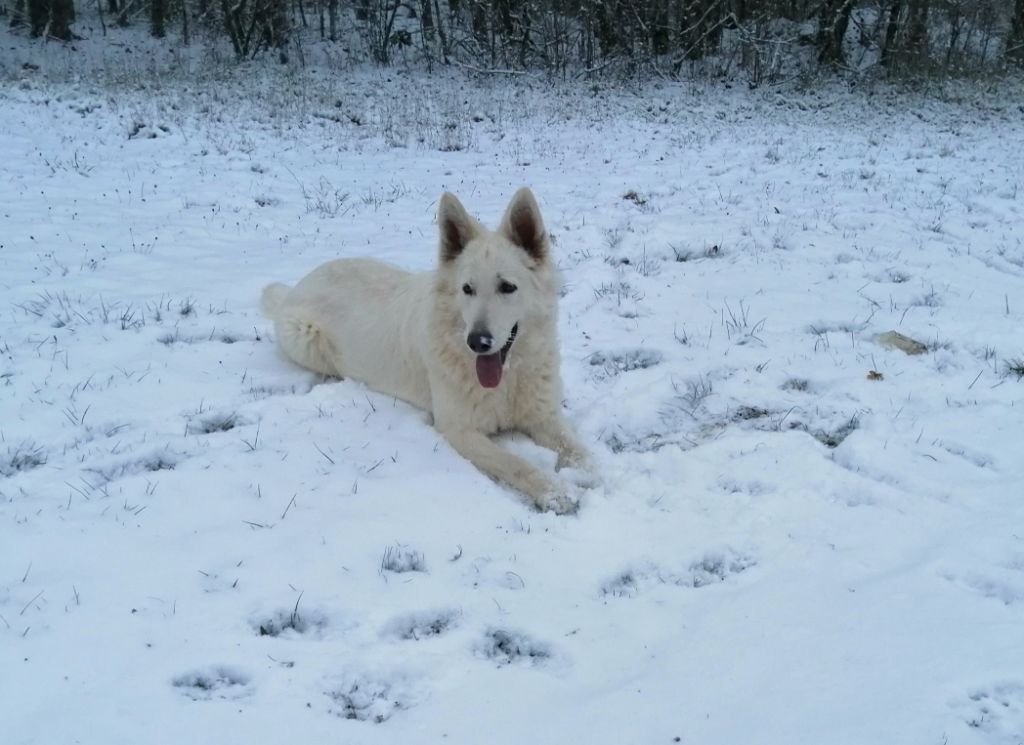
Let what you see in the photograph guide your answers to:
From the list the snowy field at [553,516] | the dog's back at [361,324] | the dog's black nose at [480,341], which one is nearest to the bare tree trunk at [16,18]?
the snowy field at [553,516]

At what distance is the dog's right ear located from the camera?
13.0ft

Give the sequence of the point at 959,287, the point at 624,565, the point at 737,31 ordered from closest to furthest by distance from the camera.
Result: the point at 624,565, the point at 959,287, the point at 737,31

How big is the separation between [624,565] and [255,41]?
25.3 m

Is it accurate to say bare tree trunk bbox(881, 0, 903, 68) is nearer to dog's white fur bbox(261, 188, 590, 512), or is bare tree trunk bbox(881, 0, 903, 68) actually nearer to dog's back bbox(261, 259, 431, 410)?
dog's back bbox(261, 259, 431, 410)

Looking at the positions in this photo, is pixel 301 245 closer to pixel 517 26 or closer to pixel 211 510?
pixel 211 510

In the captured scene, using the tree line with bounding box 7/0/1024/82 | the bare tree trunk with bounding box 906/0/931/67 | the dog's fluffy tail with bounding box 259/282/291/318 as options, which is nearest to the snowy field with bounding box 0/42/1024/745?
the dog's fluffy tail with bounding box 259/282/291/318

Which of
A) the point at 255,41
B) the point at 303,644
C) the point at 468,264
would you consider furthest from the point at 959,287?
the point at 255,41

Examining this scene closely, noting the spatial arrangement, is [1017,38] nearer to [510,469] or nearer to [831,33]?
[831,33]

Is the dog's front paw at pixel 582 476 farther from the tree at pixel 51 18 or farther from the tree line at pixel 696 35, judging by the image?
the tree at pixel 51 18

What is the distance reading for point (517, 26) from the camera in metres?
20.0

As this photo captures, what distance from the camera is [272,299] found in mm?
5645

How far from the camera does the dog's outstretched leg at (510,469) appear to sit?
3.46m

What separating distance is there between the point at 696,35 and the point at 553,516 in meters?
18.9

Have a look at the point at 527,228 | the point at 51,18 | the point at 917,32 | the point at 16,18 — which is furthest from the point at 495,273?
the point at 16,18
